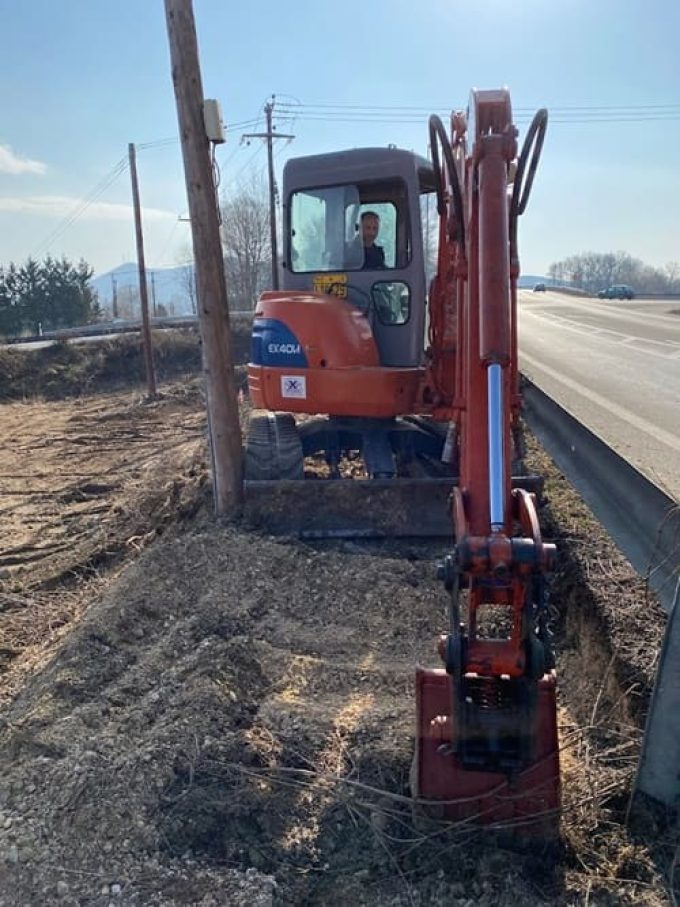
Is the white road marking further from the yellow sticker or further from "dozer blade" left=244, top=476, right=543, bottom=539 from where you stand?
the yellow sticker

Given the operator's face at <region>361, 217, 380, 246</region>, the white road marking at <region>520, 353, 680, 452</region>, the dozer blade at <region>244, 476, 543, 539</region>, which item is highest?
the operator's face at <region>361, 217, 380, 246</region>

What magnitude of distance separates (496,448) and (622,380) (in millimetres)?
10526

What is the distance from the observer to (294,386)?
6391mm

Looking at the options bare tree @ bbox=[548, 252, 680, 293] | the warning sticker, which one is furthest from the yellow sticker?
bare tree @ bbox=[548, 252, 680, 293]

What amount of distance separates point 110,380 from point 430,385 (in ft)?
62.3

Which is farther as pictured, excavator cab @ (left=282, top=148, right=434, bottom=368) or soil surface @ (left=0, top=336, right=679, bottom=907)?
excavator cab @ (left=282, top=148, right=434, bottom=368)

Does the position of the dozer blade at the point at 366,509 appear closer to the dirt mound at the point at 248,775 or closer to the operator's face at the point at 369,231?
the dirt mound at the point at 248,775

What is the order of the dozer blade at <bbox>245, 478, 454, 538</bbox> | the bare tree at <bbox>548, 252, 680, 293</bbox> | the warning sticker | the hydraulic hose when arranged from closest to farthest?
the hydraulic hose → the dozer blade at <bbox>245, 478, 454, 538</bbox> → the warning sticker → the bare tree at <bbox>548, 252, 680, 293</bbox>

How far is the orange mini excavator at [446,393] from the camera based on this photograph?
2.64 meters

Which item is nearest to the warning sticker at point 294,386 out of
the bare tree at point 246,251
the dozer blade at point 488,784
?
the dozer blade at point 488,784

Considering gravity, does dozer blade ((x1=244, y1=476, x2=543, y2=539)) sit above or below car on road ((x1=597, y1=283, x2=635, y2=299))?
below

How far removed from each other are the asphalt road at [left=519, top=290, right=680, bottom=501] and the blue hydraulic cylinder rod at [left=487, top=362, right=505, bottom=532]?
7.01 ft

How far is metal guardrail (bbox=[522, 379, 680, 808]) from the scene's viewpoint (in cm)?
265

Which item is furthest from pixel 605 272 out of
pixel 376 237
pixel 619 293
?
pixel 376 237
